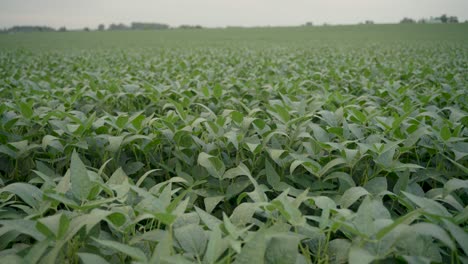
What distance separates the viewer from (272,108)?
7.39 ft

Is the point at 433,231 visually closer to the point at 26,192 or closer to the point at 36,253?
the point at 36,253

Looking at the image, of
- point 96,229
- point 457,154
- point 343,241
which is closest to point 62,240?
point 96,229

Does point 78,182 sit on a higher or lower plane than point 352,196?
higher

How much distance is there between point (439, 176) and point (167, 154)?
173cm

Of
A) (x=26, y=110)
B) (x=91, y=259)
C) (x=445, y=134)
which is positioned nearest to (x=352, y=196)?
(x=445, y=134)

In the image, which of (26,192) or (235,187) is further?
(235,187)

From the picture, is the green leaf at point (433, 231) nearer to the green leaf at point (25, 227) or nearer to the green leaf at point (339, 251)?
the green leaf at point (339, 251)

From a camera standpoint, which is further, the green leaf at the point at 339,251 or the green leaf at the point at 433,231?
the green leaf at the point at 339,251

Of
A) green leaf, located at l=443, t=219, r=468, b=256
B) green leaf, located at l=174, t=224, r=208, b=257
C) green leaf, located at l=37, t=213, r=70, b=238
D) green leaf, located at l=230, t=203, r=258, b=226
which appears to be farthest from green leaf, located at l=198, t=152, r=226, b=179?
green leaf, located at l=443, t=219, r=468, b=256

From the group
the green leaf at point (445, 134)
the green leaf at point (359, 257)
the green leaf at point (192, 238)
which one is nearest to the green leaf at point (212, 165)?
the green leaf at point (192, 238)

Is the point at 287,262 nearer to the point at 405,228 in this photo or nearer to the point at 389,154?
the point at 405,228

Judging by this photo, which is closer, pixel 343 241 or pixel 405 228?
pixel 405 228

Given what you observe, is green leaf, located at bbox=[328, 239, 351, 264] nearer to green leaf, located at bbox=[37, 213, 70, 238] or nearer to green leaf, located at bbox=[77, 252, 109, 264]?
green leaf, located at bbox=[77, 252, 109, 264]

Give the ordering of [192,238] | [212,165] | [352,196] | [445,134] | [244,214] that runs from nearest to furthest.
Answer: [192,238]
[244,214]
[352,196]
[212,165]
[445,134]
